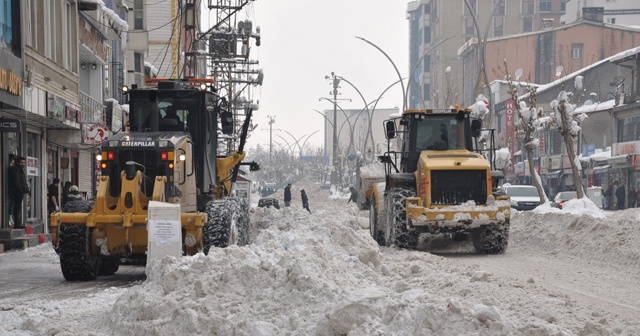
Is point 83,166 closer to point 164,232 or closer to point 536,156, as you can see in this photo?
point 164,232

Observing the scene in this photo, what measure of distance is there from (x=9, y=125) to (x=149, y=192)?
904 centimetres

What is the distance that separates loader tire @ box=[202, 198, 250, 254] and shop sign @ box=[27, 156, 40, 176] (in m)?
13.1

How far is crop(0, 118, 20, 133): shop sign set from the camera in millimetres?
22438

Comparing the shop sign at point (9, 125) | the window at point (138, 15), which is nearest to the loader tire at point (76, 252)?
the shop sign at point (9, 125)

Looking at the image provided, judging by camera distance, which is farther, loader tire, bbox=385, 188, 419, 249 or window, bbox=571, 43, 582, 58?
window, bbox=571, 43, 582, 58

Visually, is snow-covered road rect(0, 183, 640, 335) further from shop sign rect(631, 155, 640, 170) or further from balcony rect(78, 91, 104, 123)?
shop sign rect(631, 155, 640, 170)

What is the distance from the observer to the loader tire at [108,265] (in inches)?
614

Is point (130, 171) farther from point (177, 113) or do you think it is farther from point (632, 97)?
point (632, 97)

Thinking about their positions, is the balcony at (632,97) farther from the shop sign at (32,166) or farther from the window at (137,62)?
the shop sign at (32,166)

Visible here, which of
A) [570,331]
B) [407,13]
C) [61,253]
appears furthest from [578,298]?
[407,13]

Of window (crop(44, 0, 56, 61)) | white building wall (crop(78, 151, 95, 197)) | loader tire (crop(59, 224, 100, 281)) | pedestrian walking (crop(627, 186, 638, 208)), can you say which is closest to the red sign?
pedestrian walking (crop(627, 186, 638, 208))

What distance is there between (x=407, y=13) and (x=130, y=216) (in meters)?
139

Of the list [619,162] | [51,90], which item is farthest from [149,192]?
[619,162]

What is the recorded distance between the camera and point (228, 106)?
17.2m
